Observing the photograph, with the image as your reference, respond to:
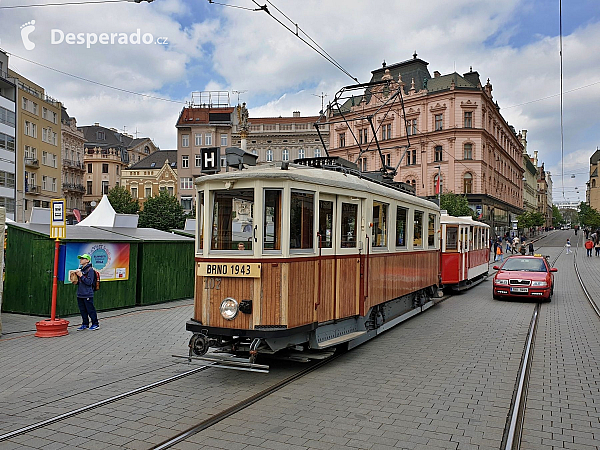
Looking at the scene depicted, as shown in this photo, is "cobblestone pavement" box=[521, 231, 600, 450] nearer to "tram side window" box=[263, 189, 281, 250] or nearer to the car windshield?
the car windshield

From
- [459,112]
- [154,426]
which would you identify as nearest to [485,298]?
[154,426]

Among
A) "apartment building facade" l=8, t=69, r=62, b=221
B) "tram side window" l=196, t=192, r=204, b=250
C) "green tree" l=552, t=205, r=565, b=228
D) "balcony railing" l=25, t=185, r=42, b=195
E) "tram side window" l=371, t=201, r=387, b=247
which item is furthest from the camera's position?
"green tree" l=552, t=205, r=565, b=228

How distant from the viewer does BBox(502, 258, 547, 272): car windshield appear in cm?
1659

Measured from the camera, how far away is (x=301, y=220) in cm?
729

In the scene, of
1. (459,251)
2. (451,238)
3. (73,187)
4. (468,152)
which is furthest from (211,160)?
(73,187)

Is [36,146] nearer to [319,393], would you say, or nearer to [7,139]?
[7,139]

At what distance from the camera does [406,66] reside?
58.4 metres

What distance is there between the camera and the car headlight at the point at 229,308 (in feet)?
22.6

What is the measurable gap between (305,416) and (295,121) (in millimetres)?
63876

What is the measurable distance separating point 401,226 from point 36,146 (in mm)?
45945

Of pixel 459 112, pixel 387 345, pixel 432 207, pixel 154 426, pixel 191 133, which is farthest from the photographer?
pixel 191 133

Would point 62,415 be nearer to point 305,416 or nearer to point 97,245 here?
point 305,416

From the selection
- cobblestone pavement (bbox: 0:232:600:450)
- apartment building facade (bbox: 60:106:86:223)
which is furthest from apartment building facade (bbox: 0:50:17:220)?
cobblestone pavement (bbox: 0:232:600:450)

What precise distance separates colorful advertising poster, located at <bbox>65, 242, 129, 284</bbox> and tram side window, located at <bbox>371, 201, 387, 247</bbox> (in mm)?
7962
